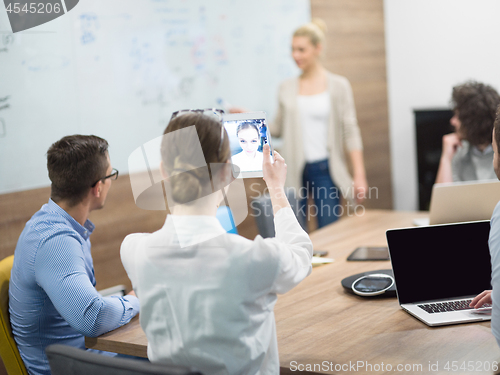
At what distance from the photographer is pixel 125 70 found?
9.86 feet

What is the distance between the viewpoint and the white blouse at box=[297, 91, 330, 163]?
11.3ft

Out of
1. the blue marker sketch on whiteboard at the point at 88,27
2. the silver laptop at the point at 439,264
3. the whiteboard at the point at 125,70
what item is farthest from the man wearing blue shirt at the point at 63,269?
the blue marker sketch on whiteboard at the point at 88,27

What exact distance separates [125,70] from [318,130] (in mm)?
1315

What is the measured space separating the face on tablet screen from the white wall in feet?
12.0

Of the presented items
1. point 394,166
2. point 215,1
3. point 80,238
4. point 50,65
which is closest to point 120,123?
point 50,65

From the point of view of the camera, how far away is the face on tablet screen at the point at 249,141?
1.44 metres

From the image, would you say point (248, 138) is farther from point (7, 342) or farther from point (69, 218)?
point (7, 342)

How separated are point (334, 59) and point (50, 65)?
2649mm

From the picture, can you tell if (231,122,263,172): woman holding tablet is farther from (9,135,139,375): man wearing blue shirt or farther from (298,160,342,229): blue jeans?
(298,160,342,229): blue jeans

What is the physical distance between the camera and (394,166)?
209 inches

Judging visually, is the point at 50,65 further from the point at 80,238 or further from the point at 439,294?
the point at 439,294

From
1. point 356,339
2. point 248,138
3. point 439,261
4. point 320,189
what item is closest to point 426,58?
point 320,189

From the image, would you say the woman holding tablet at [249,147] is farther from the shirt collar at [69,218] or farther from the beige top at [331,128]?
the beige top at [331,128]

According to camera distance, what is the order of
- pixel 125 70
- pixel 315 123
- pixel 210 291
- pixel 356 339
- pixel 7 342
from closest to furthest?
pixel 210 291 < pixel 356 339 < pixel 7 342 < pixel 125 70 < pixel 315 123
